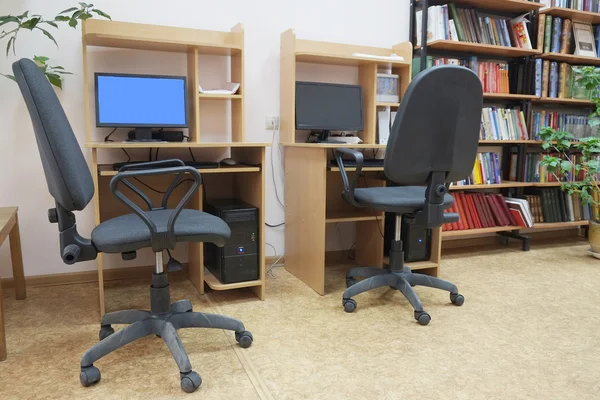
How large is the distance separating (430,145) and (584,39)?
260 cm

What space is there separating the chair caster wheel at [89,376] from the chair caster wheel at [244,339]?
54 cm

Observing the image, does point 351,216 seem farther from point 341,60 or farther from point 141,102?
point 141,102

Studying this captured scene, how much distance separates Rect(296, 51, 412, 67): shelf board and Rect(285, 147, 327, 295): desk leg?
0.58 metres

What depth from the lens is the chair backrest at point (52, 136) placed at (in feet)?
4.83

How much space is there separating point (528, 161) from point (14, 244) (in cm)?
358

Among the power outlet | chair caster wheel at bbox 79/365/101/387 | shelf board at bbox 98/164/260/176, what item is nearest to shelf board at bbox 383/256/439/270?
shelf board at bbox 98/164/260/176

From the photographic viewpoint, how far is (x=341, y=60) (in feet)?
9.82

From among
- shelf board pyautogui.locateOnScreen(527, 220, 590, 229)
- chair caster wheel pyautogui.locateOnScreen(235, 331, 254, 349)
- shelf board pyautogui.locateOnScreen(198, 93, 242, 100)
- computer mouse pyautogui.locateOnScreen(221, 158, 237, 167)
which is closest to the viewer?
chair caster wheel pyautogui.locateOnScreen(235, 331, 254, 349)

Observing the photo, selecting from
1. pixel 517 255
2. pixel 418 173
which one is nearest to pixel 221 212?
pixel 418 173

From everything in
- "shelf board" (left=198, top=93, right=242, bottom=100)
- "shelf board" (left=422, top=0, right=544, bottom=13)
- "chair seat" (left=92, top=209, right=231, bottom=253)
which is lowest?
"chair seat" (left=92, top=209, right=231, bottom=253)

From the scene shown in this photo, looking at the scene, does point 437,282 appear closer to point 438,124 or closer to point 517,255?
point 438,124

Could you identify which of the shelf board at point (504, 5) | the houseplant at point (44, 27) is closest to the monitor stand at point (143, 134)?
the houseplant at point (44, 27)

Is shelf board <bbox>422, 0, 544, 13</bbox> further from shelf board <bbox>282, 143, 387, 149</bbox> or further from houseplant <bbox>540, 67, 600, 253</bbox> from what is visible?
shelf board <bbox>282, 143, 387, 149</bbox>

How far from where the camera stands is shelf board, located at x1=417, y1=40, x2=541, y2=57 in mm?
3189
